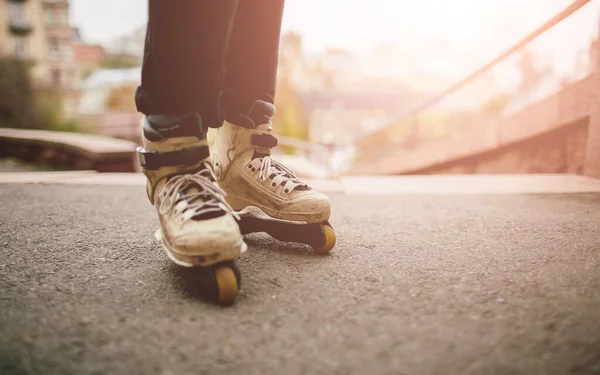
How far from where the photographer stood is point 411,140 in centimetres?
537

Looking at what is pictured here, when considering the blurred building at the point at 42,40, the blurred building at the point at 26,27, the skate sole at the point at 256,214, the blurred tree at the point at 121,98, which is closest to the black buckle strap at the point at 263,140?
the skate sole at the point at 256,214

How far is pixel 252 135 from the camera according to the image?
1.07m

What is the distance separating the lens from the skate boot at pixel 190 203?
28.1 inches

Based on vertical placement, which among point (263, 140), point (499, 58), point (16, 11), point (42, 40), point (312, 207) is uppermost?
point (16, 11)

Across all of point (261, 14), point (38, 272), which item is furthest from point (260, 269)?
point (261, 14)

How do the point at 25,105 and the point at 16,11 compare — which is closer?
the point at 25,105

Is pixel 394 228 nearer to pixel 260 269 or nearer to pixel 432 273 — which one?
pixel 432 273

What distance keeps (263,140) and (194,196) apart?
32 cm

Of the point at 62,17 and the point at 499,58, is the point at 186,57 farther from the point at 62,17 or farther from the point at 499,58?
the point at 62,17

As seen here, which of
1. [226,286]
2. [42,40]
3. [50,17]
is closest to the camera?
[226,286]

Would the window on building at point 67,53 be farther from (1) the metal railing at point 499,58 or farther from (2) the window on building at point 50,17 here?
(1) the metal railing at point 499,58

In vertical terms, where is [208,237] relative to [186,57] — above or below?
below

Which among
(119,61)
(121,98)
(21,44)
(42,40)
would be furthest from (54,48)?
(119,61)

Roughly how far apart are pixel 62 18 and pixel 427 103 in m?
23.5
